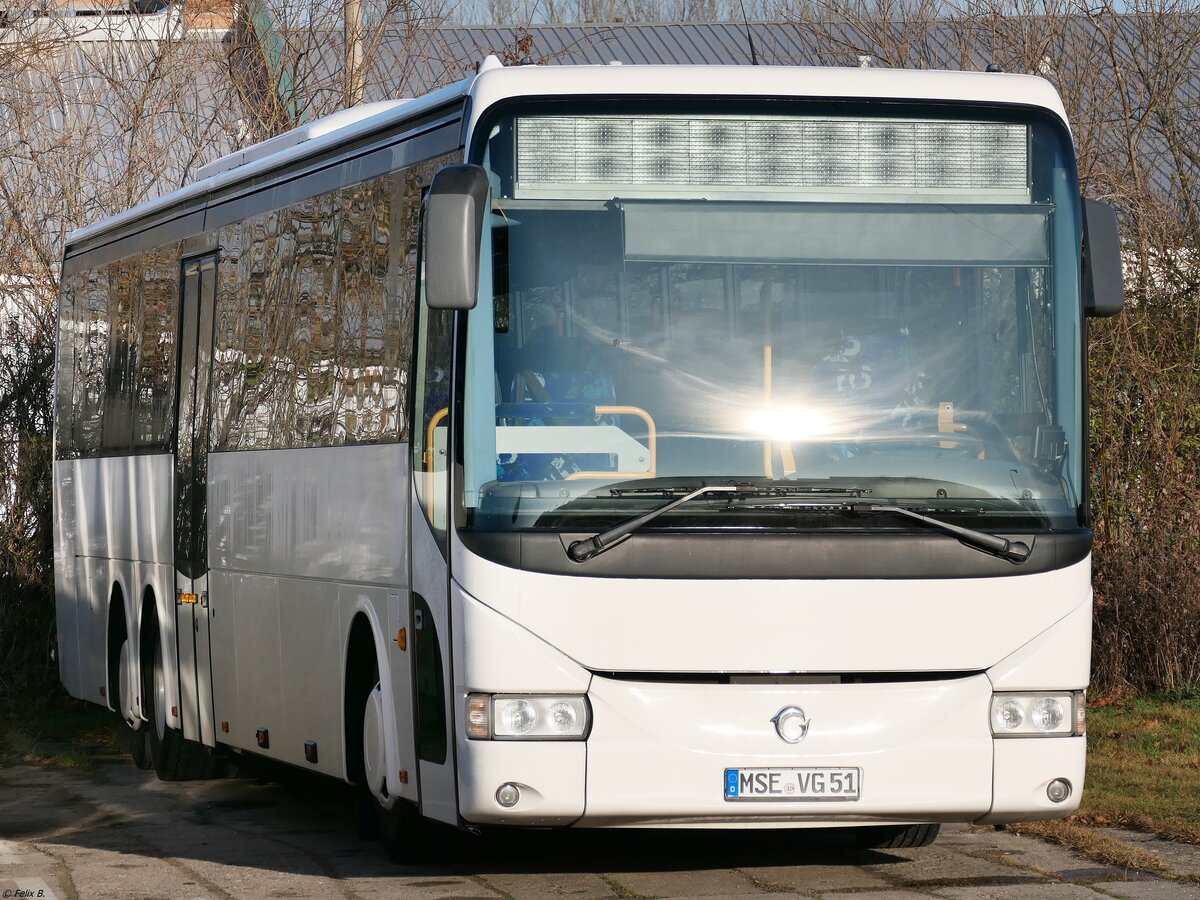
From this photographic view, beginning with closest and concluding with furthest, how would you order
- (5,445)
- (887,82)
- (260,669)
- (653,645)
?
(653,645) → (887,82) → (260,669) → (5,445)

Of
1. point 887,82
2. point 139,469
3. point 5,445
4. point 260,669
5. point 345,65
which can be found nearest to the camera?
point 887,82

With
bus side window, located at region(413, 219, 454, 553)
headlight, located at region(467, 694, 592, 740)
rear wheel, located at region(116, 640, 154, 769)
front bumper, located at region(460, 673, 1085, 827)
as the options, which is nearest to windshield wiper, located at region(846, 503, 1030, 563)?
front bumper, located at region(460, 673, 1085, 827)

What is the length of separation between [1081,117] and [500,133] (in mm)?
10116

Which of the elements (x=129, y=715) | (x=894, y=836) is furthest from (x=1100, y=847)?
(x=129, y=715)

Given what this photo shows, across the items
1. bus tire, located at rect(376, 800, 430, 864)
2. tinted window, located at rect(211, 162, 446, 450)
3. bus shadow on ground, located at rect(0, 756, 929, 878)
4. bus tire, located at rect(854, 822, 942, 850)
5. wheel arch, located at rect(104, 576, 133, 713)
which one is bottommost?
bus shadow on ground, located at rect(0, 756, 929, 878)

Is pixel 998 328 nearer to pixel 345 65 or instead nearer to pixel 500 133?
pixel 500 133

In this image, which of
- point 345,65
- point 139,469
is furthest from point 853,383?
point 345,65

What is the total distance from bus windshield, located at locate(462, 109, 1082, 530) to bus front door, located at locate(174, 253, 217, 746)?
4281 mm

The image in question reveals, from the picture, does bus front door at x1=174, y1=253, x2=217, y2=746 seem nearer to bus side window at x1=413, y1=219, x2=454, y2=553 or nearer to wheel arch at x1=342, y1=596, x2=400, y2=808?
wheel arch at x1=342, y1=596, x2=400, y2=808

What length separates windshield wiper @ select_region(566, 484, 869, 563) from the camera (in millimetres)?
7480

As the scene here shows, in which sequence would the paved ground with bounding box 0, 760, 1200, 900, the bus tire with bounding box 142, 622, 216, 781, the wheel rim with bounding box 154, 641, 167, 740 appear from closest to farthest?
1. the paved ground with bounding box 0, 760, 1200, 900
2. the wheel rim with bounding box 154, 641, 167, 740
3. the bus tire with bounding box 142, 622, 216, 781

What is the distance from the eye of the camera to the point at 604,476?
24.9 ft

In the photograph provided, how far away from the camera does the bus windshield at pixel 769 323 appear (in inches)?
300

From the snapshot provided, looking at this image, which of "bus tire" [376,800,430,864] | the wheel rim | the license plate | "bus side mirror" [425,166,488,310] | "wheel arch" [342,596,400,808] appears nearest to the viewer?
"bus side mirror" [425,166,488,310]
